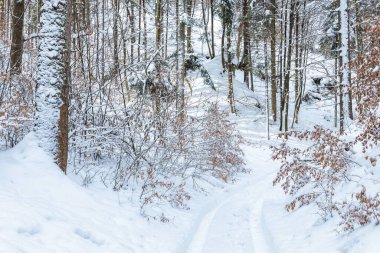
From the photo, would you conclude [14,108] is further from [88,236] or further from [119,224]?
[88,236]

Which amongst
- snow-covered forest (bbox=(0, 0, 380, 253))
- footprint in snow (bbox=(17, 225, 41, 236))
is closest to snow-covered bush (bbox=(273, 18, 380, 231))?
snow-covered forest (bbox=(0, 0, 380, 253))

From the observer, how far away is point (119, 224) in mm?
6879

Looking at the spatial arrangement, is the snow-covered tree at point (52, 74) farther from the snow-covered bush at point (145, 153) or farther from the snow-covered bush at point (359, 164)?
the snow-covered bush at point (359, 164)

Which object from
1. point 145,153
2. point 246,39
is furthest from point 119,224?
point 246,39

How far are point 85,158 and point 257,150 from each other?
13.9 meters

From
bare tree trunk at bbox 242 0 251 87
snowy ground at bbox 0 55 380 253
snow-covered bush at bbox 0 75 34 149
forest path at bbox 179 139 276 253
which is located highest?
bare tree trunk at bbox 242 0 251 87

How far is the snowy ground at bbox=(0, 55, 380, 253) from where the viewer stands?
520 cm

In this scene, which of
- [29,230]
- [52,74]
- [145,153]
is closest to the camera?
[29,230]

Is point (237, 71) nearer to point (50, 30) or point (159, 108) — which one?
point (159, 108)

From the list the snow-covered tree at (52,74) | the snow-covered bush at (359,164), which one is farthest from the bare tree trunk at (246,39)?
the snow-covered tree at (52,74)

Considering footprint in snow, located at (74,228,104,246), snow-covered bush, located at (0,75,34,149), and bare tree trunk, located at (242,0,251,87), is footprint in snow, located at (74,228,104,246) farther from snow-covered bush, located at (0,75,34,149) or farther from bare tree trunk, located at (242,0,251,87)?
bare tree trunk, located at (242,0,251,87)

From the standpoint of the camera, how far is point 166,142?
1070 centimetres

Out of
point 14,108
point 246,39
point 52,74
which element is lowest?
point 14,108

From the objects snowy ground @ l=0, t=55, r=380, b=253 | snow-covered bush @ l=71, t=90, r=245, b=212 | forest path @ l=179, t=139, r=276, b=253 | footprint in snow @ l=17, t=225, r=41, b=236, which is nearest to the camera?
footprint in snow @ l=17, t=225, r=41, b=236
